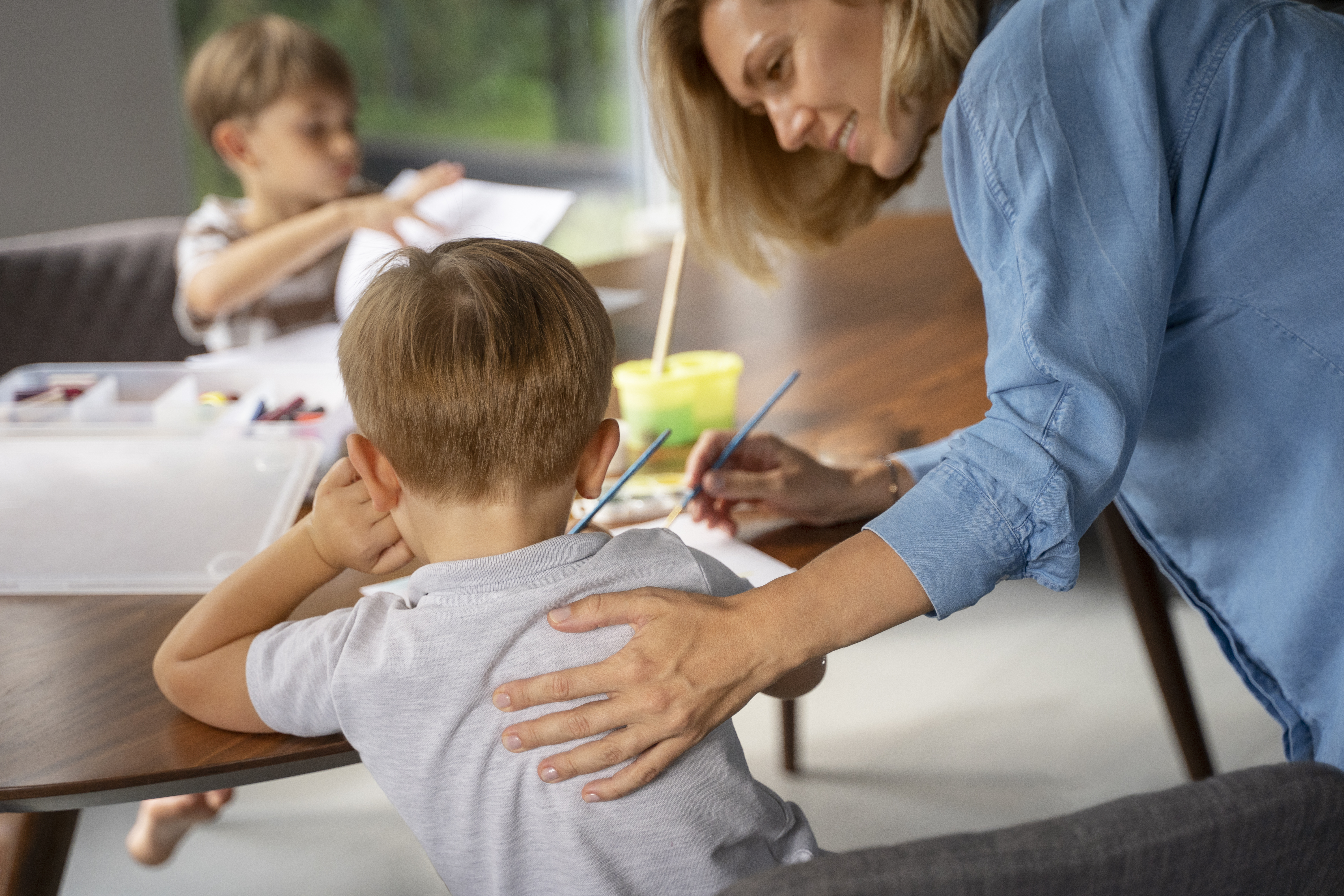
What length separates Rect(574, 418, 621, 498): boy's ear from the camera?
82cm

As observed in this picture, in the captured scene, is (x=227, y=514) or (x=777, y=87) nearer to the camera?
(x=227, y=514)

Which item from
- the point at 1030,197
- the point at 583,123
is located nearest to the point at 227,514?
the point at 1030,197

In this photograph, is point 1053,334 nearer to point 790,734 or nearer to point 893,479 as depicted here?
point 893,479

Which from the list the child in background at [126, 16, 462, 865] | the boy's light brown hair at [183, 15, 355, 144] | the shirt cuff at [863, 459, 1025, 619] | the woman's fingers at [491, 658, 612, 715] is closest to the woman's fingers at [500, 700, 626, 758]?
the woman's fingers at [491, 658, 612, 715]

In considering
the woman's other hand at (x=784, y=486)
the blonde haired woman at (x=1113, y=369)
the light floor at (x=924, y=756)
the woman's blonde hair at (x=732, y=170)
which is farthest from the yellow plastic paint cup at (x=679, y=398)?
the light floor at (x=924, y=756)

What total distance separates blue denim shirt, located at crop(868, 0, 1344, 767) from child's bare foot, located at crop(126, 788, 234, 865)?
41.0 inches

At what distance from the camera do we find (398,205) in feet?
6.07

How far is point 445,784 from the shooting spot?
766 mm

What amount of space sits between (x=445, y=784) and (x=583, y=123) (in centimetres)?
388

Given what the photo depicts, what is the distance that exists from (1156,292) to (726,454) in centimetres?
44

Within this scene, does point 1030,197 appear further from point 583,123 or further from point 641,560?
point 583,123

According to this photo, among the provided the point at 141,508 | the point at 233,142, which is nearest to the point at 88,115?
the point at 233,142

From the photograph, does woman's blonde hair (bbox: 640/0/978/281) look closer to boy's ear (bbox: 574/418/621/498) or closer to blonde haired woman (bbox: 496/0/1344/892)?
blonde haired woman (bbox: 496/0/1344/892)

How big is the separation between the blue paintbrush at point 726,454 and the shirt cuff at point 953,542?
294 millimetres
